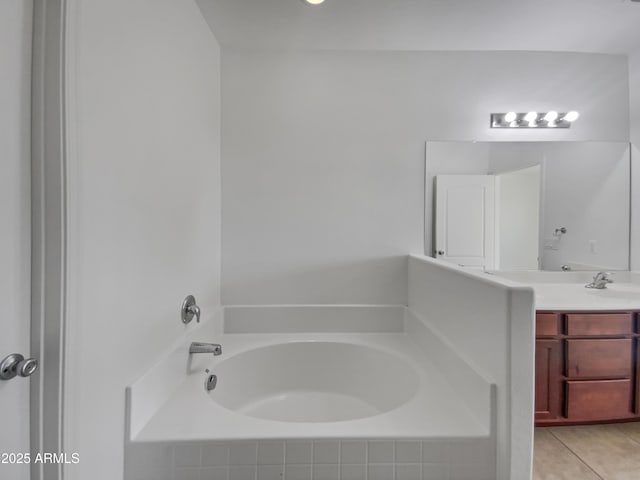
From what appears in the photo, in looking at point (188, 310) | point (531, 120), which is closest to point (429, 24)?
point (531, 120)

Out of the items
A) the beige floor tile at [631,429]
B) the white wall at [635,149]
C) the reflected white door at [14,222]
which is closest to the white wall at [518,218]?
the white wall at [635,149]

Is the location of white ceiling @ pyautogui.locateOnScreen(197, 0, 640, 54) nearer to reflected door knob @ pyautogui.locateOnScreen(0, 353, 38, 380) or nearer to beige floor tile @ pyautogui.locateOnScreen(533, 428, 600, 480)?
reflected door knob @ pyautogui.locateOnScreen(0, 353, 38, 380)

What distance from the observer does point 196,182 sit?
166 centimetres

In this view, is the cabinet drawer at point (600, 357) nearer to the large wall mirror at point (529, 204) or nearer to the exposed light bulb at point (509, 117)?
the large wall mirror at point (529, 204)

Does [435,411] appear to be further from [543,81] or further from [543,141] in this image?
[543,81]

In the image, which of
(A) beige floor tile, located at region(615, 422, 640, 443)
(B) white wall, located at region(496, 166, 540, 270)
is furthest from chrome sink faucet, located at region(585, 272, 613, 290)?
(A) beige floor tile, located at region(615, 422, 640, 443)

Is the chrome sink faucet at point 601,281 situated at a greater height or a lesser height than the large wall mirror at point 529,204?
lesser

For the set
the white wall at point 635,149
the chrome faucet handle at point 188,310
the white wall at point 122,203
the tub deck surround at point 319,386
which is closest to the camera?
the white wall at point 122,203

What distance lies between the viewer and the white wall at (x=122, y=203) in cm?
83

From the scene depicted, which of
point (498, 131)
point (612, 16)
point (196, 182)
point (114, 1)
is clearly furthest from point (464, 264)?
point (114, 1)

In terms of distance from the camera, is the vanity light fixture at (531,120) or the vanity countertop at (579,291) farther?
the vanity light fixture at (531,120)

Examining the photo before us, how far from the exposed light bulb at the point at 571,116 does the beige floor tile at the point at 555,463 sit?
6.70 feet

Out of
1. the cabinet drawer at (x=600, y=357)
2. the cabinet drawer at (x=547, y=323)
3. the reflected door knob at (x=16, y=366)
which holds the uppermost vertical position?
the reflected door knob at (x=16, y=366)

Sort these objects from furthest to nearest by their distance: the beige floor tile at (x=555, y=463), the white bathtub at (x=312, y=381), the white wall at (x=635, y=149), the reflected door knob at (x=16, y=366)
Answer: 1. the white wall at (x=635, y=149)
2. the white bathtub at (x=312, y=381)
3. the beige floor tile at (x=555, y=463)
4. the reflected door knob at (x=16, y=366)
